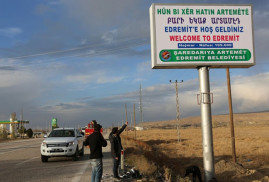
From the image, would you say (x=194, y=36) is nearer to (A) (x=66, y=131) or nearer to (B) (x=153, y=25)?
(B) (x=153, y=25)

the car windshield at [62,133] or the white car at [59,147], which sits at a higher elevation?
the car windshield at [62,133]

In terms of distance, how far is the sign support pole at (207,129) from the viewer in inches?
420

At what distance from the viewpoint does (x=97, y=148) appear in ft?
27.2

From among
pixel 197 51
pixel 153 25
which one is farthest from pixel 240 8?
pixel 153 25

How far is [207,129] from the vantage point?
10688mm

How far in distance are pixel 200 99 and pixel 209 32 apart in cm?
235

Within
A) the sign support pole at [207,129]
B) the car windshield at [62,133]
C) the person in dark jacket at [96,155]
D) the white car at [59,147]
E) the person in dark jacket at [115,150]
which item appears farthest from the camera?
the car windshield at [62,133]

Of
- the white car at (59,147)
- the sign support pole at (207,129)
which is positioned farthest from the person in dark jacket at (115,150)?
the white car at (59,147)

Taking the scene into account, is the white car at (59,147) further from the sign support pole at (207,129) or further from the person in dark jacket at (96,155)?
the person in dark jacket at (96,155)

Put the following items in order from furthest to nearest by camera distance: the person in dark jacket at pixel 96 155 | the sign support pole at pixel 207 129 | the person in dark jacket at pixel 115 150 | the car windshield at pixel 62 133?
the car windshield at pixel 62 133 → the sign support pole at pixel 207 129 → the person in dark jacket at pixel 115 150 → the person in dark jacket at pixel 96 155

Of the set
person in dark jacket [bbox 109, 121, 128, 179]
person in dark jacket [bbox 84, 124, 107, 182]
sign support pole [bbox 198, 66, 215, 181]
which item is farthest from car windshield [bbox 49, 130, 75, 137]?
person in dark jacket [bbox 84, 124, 107, 182]

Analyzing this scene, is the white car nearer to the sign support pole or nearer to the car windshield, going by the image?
the car windshield

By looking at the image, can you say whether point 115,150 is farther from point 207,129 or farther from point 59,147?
point 59,147

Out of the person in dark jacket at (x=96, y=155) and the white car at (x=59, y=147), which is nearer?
the person in dark jacket at (x=96, y=155)
